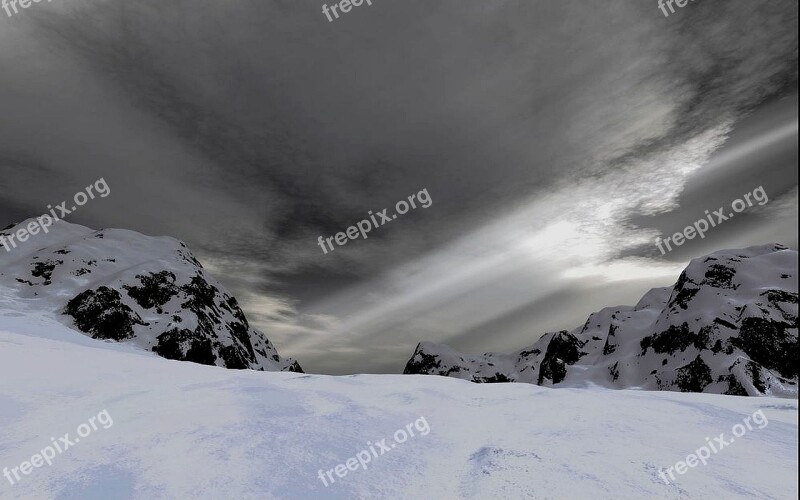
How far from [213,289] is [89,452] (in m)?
127

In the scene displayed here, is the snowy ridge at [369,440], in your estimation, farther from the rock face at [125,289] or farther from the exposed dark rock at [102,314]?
the exposed dark rock at [102,314]

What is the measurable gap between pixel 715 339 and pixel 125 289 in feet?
476

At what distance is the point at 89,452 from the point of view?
16.3 ft

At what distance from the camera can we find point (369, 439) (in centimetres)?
532

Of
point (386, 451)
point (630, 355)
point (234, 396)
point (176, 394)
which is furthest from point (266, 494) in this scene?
point (630, 355)

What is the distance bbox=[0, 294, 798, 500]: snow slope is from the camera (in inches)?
167

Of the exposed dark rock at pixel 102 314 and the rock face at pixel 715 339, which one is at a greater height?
the exposed dark rock at pixel 102 314
